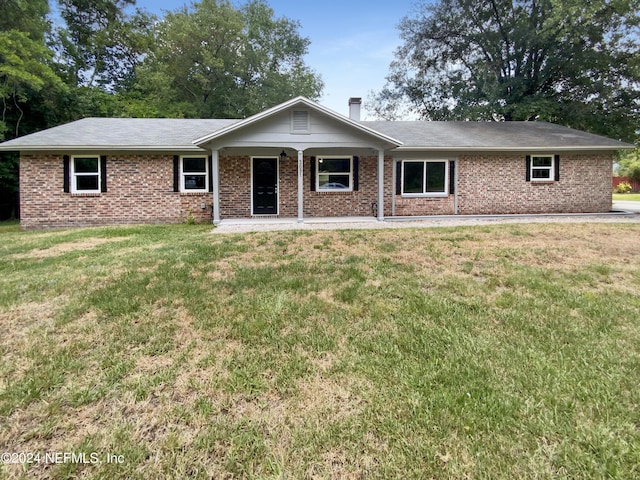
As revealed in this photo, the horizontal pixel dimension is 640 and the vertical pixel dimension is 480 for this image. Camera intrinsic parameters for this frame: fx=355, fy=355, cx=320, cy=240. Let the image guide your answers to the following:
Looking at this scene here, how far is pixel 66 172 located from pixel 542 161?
16810 mm

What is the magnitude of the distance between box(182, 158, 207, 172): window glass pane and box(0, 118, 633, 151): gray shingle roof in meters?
0.60

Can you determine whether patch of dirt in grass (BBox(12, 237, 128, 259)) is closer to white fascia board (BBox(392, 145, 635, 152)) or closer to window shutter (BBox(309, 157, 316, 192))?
window shutter (BBox(309, 157, 316, 192))

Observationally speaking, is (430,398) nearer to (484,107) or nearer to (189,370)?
(189,370)

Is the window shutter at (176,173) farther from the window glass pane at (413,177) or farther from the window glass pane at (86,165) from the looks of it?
the window glass pane at (413,177)

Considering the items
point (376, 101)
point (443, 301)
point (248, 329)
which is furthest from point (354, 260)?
point (376, 101)

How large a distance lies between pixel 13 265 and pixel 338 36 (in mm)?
20562

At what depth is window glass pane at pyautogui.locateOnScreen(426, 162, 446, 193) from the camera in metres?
13.0

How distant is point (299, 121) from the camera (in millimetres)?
10773

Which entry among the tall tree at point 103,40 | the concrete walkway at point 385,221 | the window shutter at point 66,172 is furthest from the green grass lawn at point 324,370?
the tall tree at point 103,40

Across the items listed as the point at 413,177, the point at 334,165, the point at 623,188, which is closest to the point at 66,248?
the point at 334,165

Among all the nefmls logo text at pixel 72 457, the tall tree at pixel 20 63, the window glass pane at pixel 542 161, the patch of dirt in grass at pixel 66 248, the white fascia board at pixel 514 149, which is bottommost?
the nefmls logo text at pixel 72 457

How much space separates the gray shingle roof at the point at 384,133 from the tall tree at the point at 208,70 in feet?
30.3

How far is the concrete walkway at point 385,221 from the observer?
32.7 ft

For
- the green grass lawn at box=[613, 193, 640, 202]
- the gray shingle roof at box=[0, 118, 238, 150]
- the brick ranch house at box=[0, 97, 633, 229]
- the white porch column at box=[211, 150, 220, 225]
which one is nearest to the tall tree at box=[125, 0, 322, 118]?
the gray shingle roof at box=[0, 118, 238, 150]
